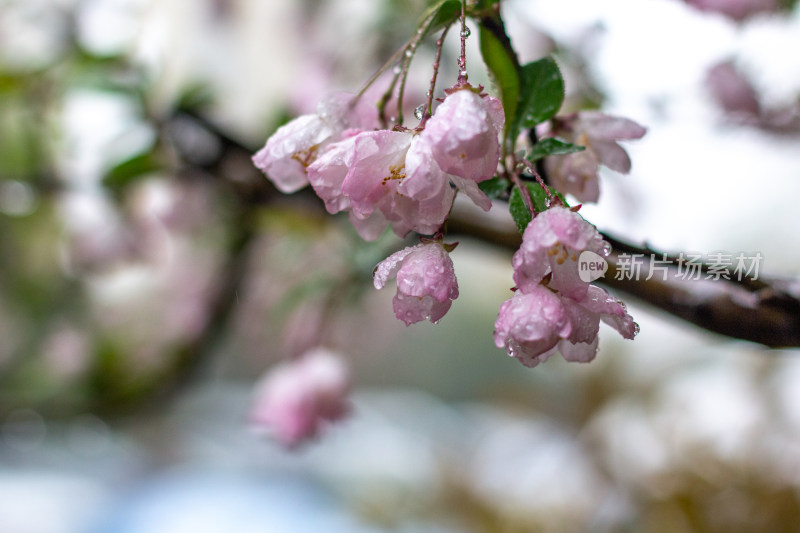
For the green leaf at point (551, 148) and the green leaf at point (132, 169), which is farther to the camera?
the green leaf at point (132, 169)

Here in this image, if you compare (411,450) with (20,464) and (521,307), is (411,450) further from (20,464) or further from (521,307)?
(521,307)

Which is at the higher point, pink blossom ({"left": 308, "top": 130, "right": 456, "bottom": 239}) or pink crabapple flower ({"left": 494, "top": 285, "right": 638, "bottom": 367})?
pink blossom ({"left": 308, "top": 130, "right": 456, "bottom": 239})

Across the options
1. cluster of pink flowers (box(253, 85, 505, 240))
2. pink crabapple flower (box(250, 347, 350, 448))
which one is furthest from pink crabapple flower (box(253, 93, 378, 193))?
pink crabapple flower (box(250, 347, 350, 448))

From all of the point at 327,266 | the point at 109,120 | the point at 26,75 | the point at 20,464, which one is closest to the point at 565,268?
the point at 327,266

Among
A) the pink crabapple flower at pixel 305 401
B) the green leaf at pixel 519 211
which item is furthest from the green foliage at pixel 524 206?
the pink crabapple flower at pixel 305 401

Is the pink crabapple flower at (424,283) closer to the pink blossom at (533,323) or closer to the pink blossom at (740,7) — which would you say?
the pink blossom at (533,323)

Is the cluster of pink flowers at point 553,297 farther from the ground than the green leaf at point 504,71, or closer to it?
closer to it

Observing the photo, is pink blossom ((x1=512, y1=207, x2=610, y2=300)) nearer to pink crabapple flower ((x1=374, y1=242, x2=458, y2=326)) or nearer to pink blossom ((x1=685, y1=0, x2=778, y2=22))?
pink crabapple flower ((x1=374, y1=242, x2=458, y2=326))
